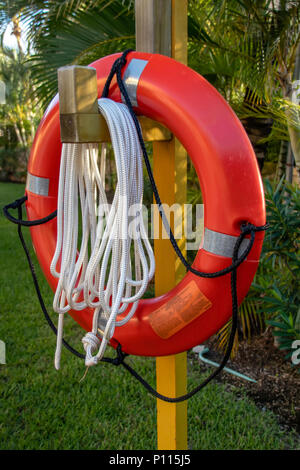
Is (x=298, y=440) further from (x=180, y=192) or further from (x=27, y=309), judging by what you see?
(x=27, y=309)

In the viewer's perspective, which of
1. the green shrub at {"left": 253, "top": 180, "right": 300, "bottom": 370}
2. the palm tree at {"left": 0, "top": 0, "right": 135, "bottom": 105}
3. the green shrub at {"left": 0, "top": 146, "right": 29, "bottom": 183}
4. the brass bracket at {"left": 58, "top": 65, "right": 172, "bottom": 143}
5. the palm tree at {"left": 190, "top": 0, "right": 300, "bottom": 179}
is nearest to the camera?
the brass bracket at {"left": 58, "top": 65, "right": 172, "bottom": 143}

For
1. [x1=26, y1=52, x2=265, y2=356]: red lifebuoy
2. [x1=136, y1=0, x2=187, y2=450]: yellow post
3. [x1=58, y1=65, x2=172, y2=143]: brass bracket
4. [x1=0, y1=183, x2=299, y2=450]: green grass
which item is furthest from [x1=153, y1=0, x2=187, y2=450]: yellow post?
[x1=0, y1=183, x2=299, y2=450]: green grass

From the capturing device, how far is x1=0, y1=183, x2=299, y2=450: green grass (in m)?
2.21

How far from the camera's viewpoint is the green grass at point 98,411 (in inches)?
87.2

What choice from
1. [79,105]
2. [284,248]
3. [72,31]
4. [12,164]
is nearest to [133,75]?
[79,105]

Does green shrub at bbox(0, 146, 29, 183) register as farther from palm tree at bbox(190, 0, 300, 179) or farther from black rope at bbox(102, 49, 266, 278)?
black rope at bbox(102, 49, 266, 278)

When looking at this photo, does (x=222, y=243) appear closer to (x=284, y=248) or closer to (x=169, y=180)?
(x=169, y=180)

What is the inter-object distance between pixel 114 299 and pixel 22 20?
3051 mm

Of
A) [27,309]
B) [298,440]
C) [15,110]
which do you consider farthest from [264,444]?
[15,110]

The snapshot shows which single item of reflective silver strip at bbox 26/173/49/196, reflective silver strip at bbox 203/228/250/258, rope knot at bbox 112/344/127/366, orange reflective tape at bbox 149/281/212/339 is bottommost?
rope knot at bbox 112/344/127/366

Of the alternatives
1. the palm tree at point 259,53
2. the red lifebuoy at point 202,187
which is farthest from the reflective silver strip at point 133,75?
the palm tree at point 259,53

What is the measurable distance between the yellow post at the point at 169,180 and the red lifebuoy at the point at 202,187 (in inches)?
4.4

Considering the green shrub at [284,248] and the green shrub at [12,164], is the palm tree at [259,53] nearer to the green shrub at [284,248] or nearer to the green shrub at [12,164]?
the green shrub at [284,248]

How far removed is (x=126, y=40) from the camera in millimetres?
2965
